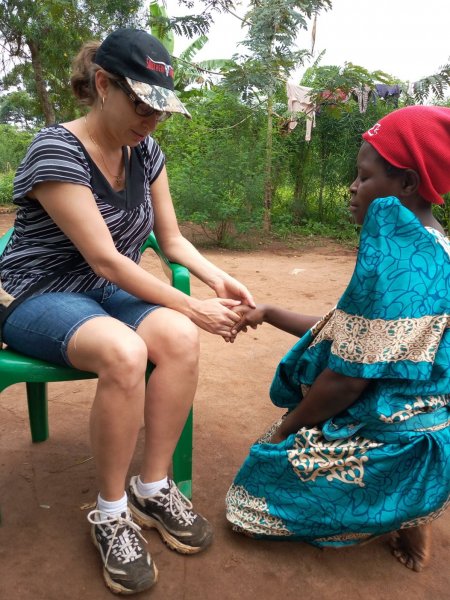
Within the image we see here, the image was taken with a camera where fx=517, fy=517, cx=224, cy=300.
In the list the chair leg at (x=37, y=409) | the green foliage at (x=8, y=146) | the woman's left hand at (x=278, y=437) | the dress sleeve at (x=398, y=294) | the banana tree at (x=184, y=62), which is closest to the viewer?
the dress sleeve at (x=398, y=294)

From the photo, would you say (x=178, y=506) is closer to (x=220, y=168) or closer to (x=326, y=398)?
(x=326, y=398)

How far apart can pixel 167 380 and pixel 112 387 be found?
0.20 meters

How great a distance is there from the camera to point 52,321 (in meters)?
1.52

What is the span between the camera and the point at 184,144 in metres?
7.65

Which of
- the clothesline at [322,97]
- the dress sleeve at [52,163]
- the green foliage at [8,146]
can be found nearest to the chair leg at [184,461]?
the dress sleeve at [52,163]

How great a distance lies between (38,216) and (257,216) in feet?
19.2

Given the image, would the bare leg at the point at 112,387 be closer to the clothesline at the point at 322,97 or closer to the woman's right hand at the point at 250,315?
the woman's right hand at the point at 250,315

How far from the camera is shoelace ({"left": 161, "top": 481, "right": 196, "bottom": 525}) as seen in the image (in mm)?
1609

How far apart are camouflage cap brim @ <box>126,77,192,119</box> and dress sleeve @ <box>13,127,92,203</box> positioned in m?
0.27

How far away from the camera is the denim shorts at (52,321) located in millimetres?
1496

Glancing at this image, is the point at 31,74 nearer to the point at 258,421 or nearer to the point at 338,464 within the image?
the point at 258,421

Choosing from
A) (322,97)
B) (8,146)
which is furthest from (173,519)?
(8,146)

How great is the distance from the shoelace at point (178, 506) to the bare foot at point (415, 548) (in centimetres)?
65

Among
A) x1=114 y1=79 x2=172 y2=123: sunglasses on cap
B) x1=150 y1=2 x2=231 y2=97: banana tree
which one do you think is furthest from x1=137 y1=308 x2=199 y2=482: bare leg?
x1=150 y1=2 x2=231 y2=97: banana tree
